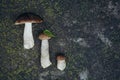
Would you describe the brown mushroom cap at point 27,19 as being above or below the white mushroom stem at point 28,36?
above

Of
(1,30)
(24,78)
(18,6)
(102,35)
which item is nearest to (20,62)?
(24,78)

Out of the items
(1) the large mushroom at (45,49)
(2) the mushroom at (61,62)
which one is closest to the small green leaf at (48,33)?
(1) the large mushroom at (45,49)

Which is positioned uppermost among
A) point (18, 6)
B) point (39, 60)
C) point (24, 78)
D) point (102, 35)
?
point (18, 6)

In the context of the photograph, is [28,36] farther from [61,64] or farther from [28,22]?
[61,64]

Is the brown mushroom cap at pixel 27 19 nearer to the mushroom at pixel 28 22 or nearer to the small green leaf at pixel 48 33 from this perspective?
the mushroom at pixel 28 22

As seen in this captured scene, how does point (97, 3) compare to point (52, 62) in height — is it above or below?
above

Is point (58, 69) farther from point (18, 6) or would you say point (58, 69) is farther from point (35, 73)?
point (18, 6)

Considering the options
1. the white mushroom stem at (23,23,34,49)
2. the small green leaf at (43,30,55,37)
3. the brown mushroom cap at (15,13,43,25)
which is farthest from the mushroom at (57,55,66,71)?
the brown mushroom cap at (15,13,43,25)
